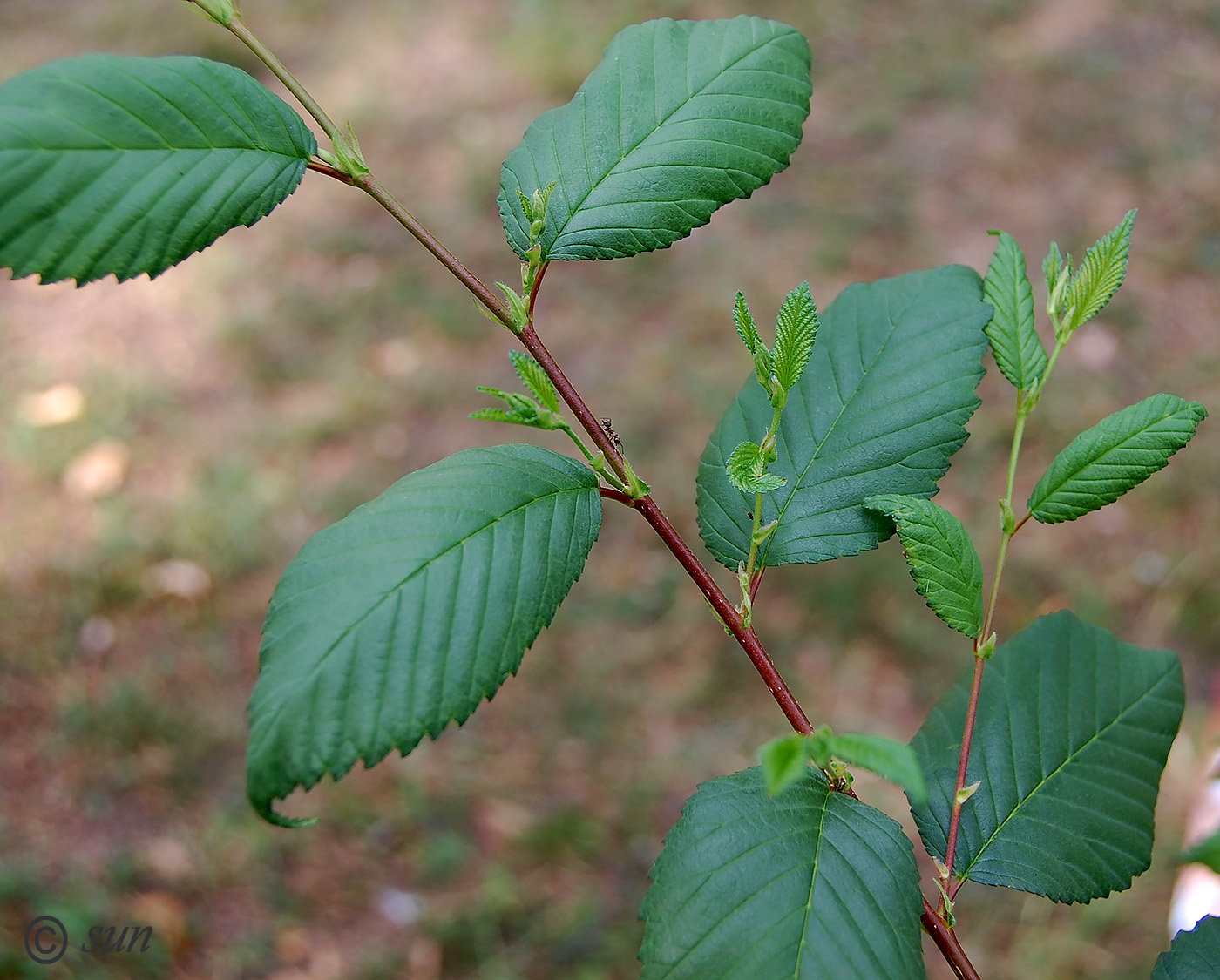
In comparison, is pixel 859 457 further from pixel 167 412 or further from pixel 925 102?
pixel 925 102

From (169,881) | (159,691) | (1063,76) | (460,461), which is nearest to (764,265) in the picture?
(1063,76)

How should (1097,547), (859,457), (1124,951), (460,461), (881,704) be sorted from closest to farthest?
(460,461)
(859,457)
(1124,951)
(881,704)
(1097,547)

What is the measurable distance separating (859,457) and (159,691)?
105 inches

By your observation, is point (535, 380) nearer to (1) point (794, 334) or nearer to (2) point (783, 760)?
(1) point (794, 334)

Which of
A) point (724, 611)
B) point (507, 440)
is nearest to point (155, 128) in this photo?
point (724, 611)

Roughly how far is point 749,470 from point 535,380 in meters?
0.20

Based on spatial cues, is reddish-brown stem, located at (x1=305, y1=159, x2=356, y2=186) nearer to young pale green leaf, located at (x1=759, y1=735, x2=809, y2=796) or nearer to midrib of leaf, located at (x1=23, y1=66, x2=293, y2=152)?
midrib of leaf, located at (x1=23, y1=66, x2=293, y2=152)

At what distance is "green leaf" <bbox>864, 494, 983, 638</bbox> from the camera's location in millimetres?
827

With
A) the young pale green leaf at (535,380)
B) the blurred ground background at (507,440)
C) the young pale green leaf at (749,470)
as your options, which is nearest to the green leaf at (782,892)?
the young pale green leaf at (749,470)

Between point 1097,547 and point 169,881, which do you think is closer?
point 169,881

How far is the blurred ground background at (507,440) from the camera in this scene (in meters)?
2.64

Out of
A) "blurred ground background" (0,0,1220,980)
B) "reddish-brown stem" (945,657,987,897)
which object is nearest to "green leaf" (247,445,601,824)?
"reddish-brown stem" (945,657,987,897)

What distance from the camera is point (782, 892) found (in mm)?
767

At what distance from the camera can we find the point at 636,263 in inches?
157
